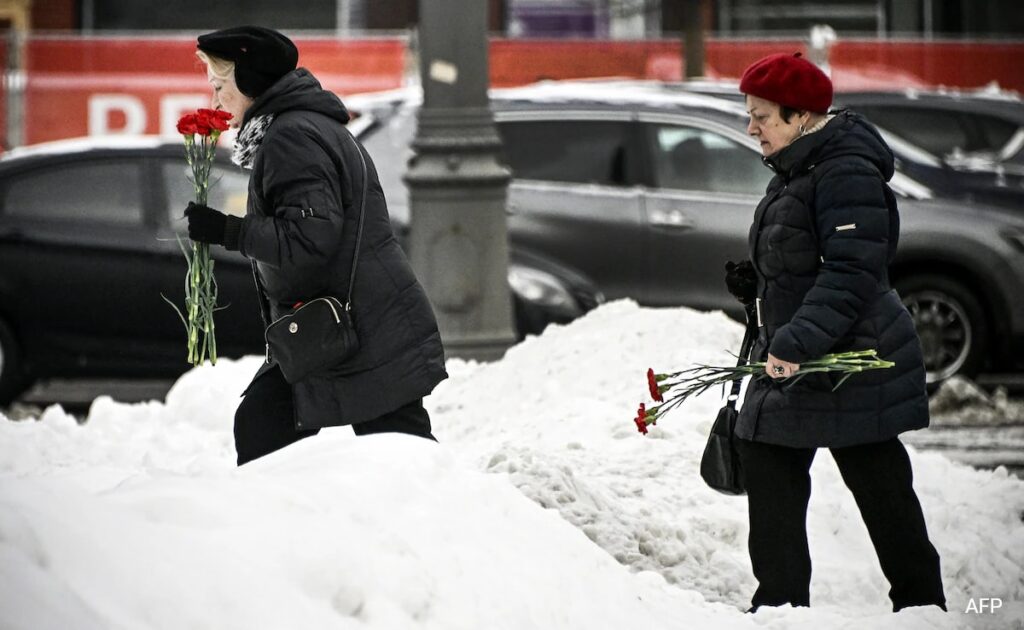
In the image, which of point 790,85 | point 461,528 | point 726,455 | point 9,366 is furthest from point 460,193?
point 461,528

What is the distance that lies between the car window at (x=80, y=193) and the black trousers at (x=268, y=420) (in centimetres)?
534

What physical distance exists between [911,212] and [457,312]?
10.5ft

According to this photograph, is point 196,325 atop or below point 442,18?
below

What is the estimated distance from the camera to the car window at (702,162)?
1085 cm

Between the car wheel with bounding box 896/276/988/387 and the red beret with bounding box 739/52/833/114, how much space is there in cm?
585

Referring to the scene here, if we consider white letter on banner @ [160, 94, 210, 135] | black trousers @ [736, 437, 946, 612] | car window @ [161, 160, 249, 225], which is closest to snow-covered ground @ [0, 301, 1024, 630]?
black trousers @ [736, 437, 946, 612]

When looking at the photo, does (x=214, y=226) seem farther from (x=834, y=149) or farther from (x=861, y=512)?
(x=861, y=512)

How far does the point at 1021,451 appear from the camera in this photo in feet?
29.8

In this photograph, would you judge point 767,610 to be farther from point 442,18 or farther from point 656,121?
point 656,121

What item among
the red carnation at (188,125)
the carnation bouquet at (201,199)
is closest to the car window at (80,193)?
the carnation bouquet at (201,199)

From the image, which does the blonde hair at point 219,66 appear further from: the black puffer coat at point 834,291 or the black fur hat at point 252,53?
the black puffer coat at point 834,291

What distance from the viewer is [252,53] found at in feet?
16.8

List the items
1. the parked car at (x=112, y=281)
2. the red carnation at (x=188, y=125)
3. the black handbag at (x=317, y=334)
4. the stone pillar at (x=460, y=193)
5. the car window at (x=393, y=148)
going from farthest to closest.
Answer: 1. the car window at (x=393, y=148)
2. the parked car at (x=112, y=281)
3. the stone pillar at (x=460, y=193)
4. the red carnation at (x=188, y=125)
5. the black handbag at (x=317, y=334)

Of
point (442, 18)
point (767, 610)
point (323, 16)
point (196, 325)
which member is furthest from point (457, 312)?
point (323, 16)
